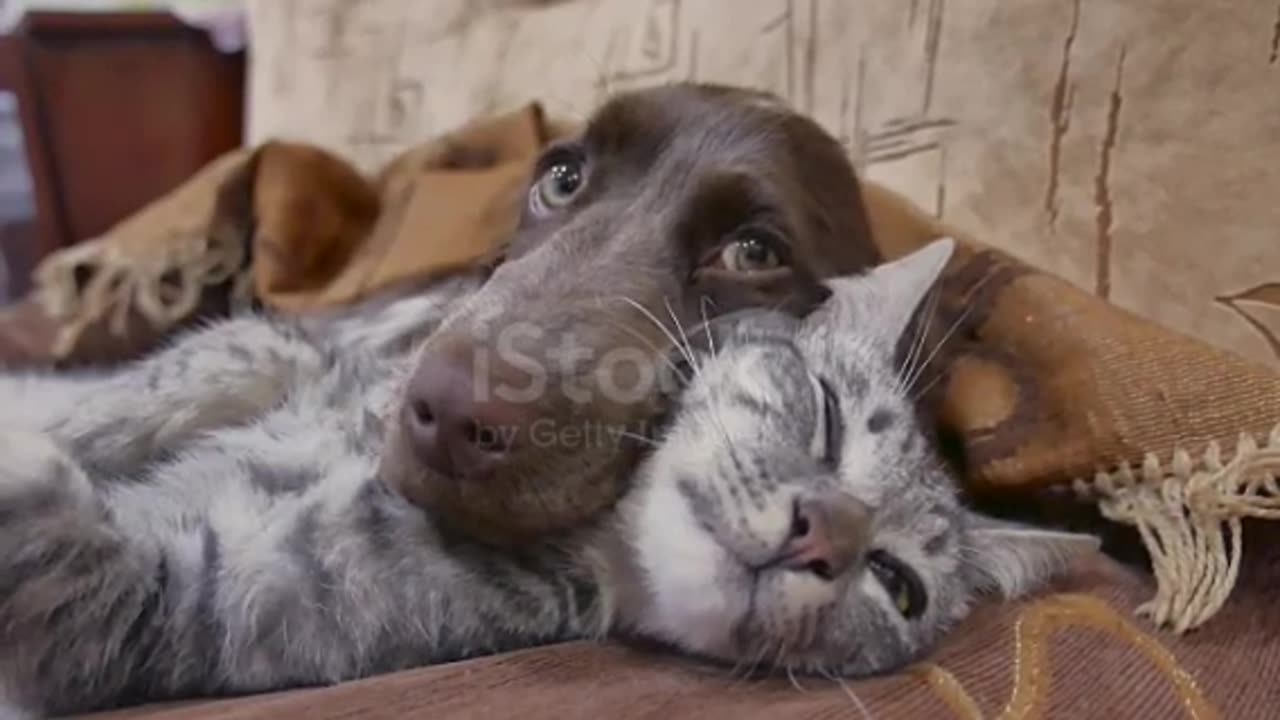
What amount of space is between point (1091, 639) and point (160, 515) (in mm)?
584

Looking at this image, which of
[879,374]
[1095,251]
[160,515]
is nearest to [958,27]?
[1095,251]

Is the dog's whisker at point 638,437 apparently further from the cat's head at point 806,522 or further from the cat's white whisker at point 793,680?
the cat's white whisker at point 793,680

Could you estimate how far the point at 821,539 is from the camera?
778mm

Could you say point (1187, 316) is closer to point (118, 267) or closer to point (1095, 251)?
point (1095, 251)

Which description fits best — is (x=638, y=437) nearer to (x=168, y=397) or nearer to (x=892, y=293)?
(x=892, y=293)

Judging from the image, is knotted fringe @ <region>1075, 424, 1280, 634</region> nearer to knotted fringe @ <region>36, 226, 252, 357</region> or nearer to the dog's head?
the dog's head

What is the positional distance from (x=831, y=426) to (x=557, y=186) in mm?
377

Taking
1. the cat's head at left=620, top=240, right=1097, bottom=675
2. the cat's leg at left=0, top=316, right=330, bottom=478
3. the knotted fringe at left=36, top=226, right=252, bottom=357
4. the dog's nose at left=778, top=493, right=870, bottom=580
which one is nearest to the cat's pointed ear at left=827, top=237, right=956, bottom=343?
the cat's head at left=620, top=240, right=1097, bottom=675

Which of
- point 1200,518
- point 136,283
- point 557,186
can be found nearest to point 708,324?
point 557,186

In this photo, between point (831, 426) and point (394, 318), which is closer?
point (831, 426)

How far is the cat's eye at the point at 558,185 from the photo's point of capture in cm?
113

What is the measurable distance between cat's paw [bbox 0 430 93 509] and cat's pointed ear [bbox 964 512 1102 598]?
56cm

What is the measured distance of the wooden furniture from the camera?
9.54 ft

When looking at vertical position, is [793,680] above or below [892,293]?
below
